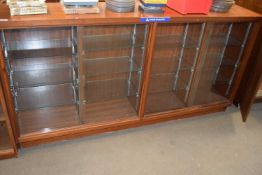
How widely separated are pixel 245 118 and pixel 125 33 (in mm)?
1352

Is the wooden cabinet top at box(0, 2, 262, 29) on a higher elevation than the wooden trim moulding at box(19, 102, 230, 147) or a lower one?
higher

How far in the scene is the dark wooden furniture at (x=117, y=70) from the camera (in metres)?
1.75

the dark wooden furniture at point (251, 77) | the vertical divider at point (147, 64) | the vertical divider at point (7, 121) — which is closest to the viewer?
the vertical divider at point (7, 121)

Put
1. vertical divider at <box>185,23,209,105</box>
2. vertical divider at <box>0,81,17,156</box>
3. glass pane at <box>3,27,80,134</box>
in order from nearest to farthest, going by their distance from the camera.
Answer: vertical divider at <box>0,81,17,156</box>, glass pane at <box>3,27,80,134</box>, vertical divider at <box>185,23,209,105</box>

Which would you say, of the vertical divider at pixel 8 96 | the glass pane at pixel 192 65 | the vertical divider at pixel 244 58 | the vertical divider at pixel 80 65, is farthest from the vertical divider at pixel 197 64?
the vertical divider at pixel 8 96

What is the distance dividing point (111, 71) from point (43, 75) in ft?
1.86

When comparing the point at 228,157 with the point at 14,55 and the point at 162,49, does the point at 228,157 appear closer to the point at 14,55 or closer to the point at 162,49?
the point at 162,49

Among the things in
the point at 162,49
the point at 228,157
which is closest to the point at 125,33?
the point at 162,49

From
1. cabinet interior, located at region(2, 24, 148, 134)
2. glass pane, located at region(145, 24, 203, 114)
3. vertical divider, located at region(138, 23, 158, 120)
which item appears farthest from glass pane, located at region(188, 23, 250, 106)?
cabinet interior, located at region(2, 24, 148, 134)

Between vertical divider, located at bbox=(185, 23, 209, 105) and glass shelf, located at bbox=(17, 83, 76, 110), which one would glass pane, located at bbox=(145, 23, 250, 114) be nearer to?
vertical divider, located at bbox=(185, 23, 209, 105)

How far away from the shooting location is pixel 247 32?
6.79ft

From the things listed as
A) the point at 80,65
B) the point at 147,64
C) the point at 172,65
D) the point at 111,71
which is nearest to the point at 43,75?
the point at 80,65

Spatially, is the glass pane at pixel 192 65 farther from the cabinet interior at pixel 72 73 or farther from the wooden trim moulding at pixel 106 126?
the cabinet interior at pixel 72 73

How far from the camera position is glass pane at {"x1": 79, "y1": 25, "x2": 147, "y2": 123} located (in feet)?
6.49
